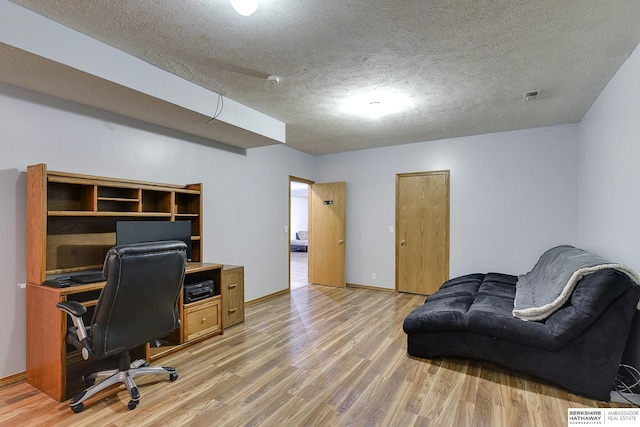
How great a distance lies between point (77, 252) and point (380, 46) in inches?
121

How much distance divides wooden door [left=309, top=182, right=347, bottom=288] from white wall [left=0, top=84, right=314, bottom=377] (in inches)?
27.6

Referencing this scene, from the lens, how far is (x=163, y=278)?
2207mm

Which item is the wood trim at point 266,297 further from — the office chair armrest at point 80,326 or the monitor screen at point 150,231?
the office chair armrest at point 80,326

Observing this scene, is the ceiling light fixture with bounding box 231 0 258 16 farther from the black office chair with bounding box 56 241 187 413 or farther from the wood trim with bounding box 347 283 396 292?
the wood trim with bounding box 347 283 396 292

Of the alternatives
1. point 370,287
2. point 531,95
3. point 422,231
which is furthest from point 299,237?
point 531,95

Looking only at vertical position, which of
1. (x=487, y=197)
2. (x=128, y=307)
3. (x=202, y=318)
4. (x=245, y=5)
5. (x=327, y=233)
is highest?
(x=245, y=5)

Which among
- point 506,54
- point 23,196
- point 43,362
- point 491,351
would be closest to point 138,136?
point 23,196

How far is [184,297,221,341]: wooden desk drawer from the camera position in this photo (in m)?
3.16

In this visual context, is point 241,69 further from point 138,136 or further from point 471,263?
point 471,263

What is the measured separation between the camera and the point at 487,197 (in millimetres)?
4816

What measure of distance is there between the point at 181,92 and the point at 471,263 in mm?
4545

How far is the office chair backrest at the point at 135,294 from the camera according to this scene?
77.9 inches

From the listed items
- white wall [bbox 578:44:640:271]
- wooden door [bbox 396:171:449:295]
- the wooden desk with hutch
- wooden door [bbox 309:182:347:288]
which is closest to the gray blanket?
white wall [bbox 578:44:640:271]

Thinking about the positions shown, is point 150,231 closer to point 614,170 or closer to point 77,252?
point 77,252
